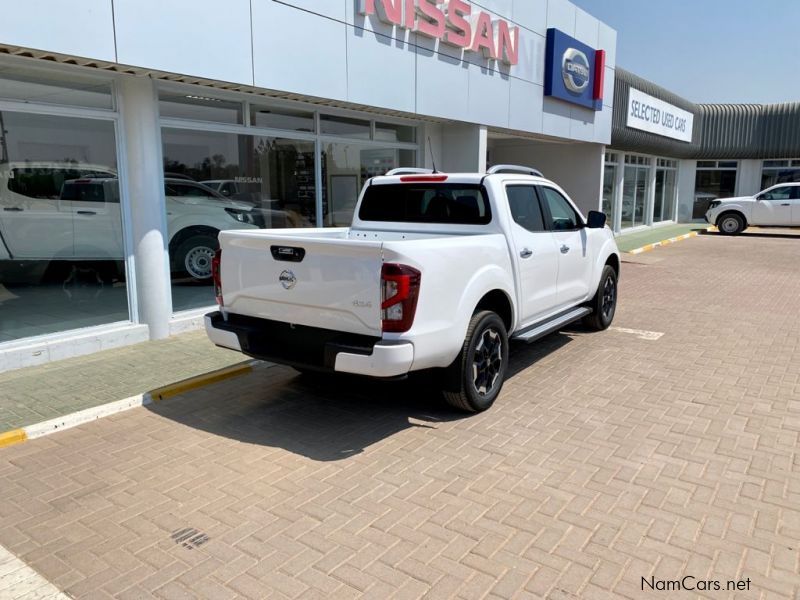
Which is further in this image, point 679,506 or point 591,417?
point 591,417

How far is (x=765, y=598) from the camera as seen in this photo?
284 centimetres

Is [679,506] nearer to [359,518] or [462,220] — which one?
[359,518]

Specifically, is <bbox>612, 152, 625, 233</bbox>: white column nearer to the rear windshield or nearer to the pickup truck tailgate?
the rear windshield

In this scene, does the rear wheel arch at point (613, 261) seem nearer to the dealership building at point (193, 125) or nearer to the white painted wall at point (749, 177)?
the dealership building at point (193, 125)

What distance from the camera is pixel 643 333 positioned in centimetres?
790

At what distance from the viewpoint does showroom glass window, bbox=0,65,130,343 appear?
20.7ft

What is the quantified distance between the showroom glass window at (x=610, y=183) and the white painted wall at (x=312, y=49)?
6.93 metres

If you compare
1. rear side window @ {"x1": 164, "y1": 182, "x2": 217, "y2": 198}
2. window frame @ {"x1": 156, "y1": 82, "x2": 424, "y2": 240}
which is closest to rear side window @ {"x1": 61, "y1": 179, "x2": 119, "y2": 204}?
rear side window @ {"x1": 164, "y1": 182, "x2": 217, "y2": 198}

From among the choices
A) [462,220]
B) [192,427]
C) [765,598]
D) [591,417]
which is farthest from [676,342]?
[192,427]

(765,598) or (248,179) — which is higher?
(248,179)

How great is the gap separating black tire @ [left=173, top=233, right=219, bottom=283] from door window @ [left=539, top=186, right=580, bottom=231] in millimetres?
4393

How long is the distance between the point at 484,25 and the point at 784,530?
10170 mm

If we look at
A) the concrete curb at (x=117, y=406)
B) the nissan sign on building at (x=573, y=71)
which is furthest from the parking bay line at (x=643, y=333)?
the nissan sign on building at (x=573, y=71)

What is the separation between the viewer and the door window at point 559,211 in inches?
254
